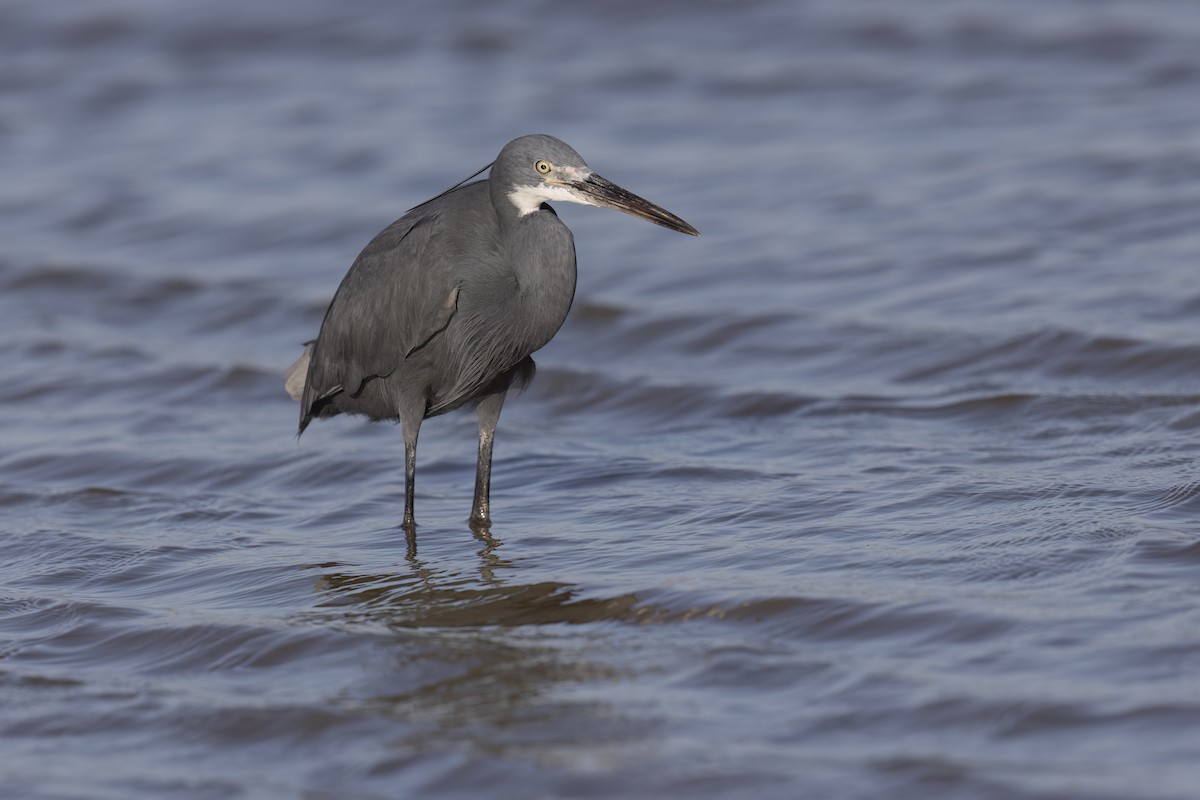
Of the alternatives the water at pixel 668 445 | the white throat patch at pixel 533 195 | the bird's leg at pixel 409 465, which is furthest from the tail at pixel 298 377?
the white throat patch at pixel 533 195

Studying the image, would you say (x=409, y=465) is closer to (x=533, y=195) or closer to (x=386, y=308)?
(x=386, y=308)

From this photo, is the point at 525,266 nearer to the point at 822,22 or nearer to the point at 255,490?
the point at 255,490

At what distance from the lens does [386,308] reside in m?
6.10

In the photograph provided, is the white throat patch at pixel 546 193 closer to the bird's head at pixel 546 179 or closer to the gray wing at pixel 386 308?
the bird's head at pixel 546 179

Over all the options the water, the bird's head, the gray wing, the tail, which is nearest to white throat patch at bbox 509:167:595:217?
the bird's head

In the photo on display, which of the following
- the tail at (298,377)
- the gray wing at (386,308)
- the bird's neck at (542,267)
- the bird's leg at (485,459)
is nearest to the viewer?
the bird's neck at (542,267)

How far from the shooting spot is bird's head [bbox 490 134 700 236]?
19.0ft

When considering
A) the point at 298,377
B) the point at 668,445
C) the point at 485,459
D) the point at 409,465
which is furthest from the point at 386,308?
the point at 668,445

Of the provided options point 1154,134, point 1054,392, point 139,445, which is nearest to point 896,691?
point 1054,392

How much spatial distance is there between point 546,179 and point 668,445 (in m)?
1.82

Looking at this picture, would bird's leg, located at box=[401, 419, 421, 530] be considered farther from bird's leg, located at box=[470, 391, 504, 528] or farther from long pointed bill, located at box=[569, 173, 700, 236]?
long pointed bill, located at box=[569, 173, 700, 236]

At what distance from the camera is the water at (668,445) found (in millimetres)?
4270

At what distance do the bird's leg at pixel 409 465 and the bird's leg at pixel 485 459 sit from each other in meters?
0.24

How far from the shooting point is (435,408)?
632 centimetres
